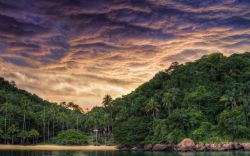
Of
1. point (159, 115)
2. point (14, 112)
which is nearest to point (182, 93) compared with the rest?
point (159, 115)

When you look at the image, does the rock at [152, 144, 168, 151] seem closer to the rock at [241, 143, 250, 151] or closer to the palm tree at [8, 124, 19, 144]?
the rock at [241, 143, 250, 151]

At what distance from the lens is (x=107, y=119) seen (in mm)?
148750

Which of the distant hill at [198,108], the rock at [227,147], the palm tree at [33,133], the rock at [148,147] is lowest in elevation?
the rock at [148,147]

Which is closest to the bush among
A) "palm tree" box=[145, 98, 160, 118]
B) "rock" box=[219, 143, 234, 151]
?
"palm tree" box=[145, 98, 160, 118]

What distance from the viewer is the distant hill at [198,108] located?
99.2m

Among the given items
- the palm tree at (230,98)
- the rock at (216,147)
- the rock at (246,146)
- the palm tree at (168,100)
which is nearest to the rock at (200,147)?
the rock at (216,147)

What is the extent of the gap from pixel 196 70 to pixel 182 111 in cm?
3631

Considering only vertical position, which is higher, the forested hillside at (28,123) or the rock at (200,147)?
the forested hillside at (28,123)

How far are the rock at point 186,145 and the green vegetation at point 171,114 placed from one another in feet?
12.0

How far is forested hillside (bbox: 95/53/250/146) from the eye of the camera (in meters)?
99.2

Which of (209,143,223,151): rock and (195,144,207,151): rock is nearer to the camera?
(209,143,223,151): rock

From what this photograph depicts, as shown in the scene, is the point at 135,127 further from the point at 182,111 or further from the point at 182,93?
the point at 182,93

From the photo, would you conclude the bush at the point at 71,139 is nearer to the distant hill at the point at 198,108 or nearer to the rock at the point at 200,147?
the distant hill at the point at 198,108

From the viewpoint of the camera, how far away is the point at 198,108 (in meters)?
113
